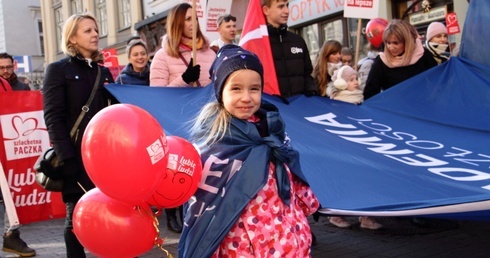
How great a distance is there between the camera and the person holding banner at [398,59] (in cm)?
526

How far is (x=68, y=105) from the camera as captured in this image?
4.02 m

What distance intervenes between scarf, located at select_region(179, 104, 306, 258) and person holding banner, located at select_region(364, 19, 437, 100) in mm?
2951

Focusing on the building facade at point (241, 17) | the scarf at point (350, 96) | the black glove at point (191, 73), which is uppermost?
the building facade at point (241, 17)

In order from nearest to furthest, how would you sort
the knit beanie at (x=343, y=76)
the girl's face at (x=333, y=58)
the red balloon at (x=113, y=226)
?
the red balloon at (x=113, y=226)
the knit beanie at (x=343, y=76)
the girl's face at (x=333, y=58)

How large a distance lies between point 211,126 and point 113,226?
2.05 feet

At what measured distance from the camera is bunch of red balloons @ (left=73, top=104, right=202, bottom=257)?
228cm

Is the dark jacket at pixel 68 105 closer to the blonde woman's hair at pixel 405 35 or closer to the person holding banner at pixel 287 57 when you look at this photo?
the person holding banner at pixel 287 57

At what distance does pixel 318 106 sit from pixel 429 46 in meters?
1.91

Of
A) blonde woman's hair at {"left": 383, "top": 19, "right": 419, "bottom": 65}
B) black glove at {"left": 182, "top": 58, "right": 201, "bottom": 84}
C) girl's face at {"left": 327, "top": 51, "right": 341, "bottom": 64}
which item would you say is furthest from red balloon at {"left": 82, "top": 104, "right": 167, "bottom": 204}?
girl's face at {"left": 327, "top": 51, "right": 341, "bottom": 64}

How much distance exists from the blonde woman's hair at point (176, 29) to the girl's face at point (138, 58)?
164cm

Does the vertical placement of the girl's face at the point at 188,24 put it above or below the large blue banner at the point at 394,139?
above

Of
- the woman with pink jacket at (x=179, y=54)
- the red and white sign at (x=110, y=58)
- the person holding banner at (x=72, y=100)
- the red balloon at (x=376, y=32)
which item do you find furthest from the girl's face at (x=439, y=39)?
the red and white sign at (x=110, y=58)

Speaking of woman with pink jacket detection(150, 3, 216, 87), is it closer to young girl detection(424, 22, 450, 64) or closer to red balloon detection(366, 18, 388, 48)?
young girl detection(424, 22, 450, 64)

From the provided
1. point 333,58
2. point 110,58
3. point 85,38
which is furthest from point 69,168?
point 110,58
